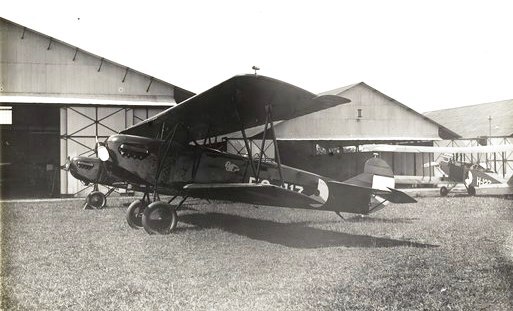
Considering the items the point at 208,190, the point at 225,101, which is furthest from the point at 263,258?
the point at 225,101

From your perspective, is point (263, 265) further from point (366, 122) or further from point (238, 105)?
point (366, 122)

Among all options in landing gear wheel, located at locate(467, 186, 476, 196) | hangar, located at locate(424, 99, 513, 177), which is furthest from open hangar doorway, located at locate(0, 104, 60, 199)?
hangar, located at locate(424, 99, 513, 177)

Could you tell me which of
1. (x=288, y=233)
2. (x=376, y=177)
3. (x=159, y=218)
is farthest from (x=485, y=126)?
(x=159, y=218)

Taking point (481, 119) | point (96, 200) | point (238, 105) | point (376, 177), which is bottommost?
point (96, 200)

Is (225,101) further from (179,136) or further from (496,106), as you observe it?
(496,106)

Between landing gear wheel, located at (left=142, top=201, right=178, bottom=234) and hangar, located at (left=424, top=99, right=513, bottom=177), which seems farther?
hangar, located at (left=424, top=99, right=513, bottom=177)

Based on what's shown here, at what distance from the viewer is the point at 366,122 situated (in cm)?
2481

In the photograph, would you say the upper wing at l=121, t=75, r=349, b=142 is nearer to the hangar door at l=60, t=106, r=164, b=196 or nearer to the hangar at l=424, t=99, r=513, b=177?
the hangar door at l=60, t=106, r=164, b=196

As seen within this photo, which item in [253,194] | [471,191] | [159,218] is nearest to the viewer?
[253,194]

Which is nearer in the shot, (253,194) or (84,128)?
(253,194)

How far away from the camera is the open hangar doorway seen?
20875mm

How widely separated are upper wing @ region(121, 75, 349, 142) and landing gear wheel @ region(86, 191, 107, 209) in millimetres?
4928

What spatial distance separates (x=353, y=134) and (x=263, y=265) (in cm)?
1975

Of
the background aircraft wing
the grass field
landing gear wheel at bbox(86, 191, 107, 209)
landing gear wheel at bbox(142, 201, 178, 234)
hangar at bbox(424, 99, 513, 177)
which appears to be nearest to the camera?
the grass field
